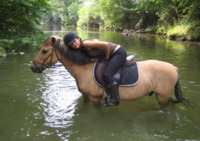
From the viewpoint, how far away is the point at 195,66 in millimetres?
9445

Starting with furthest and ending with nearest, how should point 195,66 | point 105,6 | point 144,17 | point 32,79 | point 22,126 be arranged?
point 105,6 → point 144,17 → point 195,66 → point 32,79 → point 22,126

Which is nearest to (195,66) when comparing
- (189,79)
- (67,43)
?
(189,79)

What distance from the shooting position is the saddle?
4285mm

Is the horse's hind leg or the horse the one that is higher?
the horse

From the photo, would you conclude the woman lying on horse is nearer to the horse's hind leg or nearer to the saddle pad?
the saddle pad

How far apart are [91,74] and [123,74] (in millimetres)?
749

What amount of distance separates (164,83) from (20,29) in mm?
8638

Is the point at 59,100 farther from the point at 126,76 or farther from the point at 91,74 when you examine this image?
the point at 126,76

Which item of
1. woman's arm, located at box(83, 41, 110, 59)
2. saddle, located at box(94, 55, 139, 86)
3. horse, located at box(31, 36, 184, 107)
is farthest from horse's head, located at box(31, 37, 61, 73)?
saddle, located at box(94, 55, 139, 86)

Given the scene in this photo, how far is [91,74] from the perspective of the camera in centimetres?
434

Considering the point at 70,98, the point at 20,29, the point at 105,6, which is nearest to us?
the point at 70,98

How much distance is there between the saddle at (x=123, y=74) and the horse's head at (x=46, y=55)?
1.01 metres

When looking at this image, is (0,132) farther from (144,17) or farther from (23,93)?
(144,17)

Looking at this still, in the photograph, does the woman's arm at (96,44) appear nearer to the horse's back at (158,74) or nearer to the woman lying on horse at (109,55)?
the woman lying on horse at (109,55)
